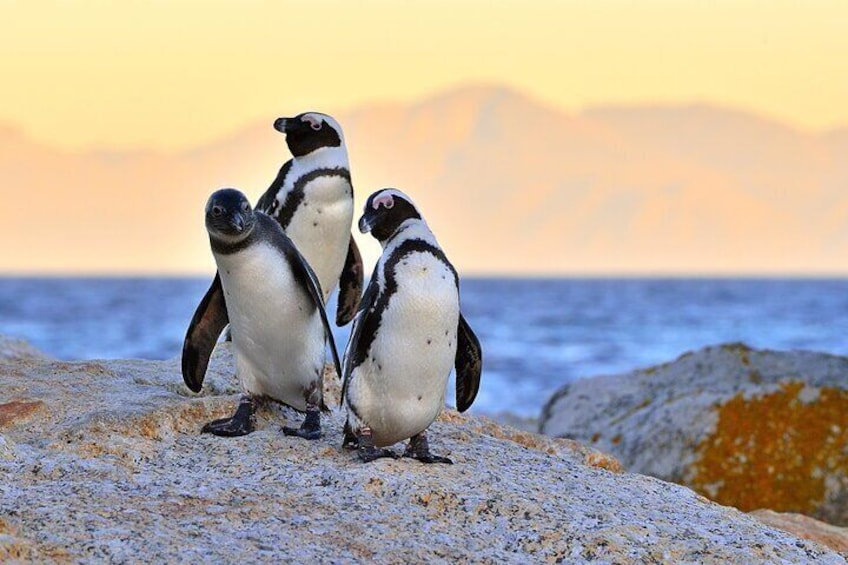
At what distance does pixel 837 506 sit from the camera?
25.2 feet

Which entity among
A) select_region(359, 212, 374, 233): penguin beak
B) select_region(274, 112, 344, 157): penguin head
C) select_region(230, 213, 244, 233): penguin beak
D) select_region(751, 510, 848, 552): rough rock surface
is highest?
select_region(274, 112, 344, 157): penguin head

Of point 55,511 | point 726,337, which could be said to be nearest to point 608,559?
point 55,511

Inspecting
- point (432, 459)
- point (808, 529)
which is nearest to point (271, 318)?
point (432, 459)

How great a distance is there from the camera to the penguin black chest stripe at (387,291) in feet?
17.5

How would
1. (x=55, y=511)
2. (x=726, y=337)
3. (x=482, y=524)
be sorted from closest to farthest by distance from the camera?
(x=55, y=511) < (x=482, y=524) < (x=726, y=337)

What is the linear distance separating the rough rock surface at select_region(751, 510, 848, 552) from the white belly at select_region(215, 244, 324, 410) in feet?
7.35

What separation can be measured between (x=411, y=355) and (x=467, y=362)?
584 millimetres

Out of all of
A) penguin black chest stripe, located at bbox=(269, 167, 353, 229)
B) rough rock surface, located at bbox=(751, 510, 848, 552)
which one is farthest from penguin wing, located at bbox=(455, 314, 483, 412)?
penguin black chest stripe, located at bbox=(269, 167, 353, 229)

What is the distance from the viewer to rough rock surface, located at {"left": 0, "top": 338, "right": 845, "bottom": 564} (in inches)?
162

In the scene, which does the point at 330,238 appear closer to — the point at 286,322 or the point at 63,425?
the point at 286,322

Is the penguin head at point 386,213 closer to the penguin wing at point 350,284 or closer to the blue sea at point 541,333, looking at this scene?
the penguin wing at point 350,284

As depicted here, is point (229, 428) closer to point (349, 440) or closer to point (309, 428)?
point (309, 428)

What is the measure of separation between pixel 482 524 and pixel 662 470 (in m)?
3.61

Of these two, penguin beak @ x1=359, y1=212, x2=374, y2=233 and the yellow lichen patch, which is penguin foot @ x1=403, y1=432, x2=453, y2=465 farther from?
the yellow lichen patch
